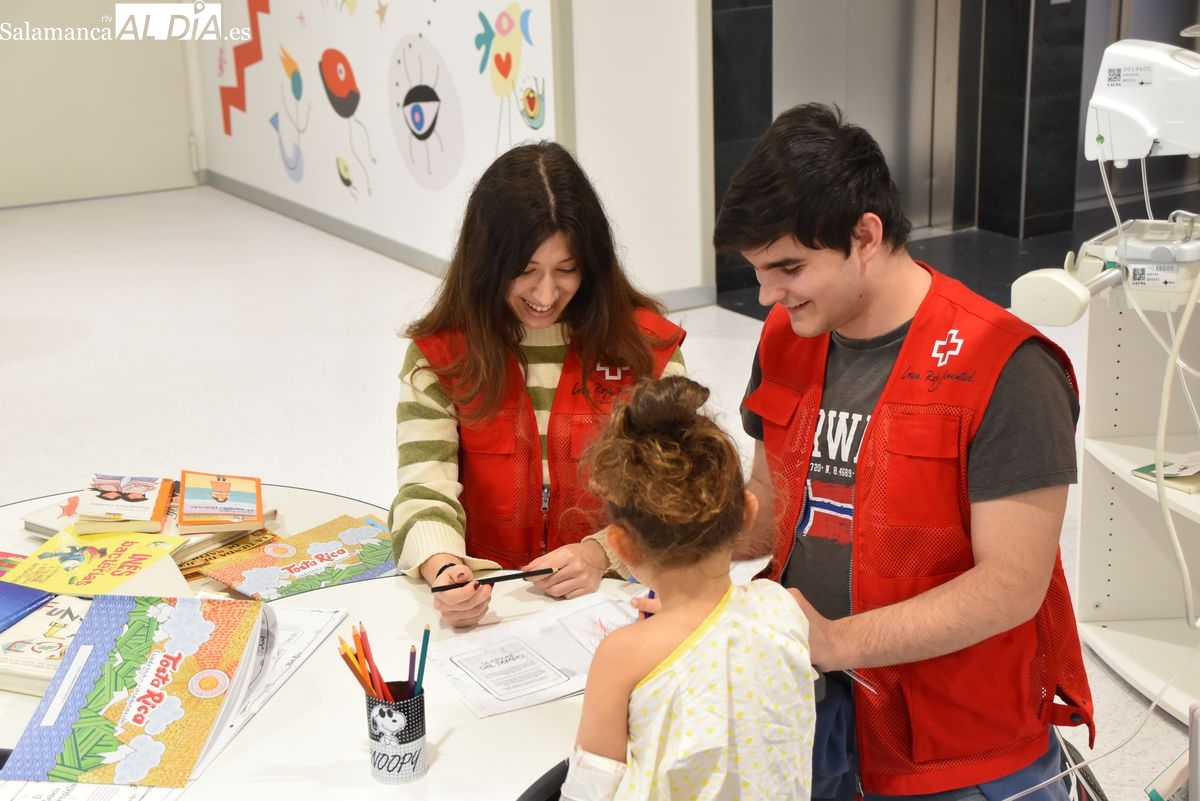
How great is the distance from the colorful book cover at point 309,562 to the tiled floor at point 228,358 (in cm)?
146

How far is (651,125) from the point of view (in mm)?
5527

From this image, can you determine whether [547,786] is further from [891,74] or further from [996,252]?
[891,74]

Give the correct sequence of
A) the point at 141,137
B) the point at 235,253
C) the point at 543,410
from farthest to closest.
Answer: the point at 141,137 < the point at 235,253 < the point at 543,410

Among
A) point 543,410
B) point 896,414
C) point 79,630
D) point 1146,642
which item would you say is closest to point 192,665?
point 79,630

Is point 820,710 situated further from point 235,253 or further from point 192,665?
point 235,253

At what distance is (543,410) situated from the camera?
6.93 ft

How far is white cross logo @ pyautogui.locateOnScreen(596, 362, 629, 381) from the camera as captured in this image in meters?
2.11

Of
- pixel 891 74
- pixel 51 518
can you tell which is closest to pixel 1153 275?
pixel 51 518

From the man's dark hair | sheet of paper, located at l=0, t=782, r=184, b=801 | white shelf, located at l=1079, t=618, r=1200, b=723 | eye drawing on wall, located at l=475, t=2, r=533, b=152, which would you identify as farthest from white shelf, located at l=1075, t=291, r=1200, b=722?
eye drawing on wall, located at l=475, t=2, r=533, b=152

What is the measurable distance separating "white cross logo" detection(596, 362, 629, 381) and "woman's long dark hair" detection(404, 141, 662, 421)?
11 millimetres

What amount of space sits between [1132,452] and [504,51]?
12.0 feet

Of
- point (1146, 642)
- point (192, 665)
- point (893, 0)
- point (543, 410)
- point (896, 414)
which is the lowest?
point (1146, 642)

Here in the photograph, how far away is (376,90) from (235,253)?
1378 mm

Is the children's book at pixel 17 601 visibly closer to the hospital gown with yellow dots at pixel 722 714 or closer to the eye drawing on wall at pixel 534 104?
the hospital gown with yellow dots at pixel 722 714
